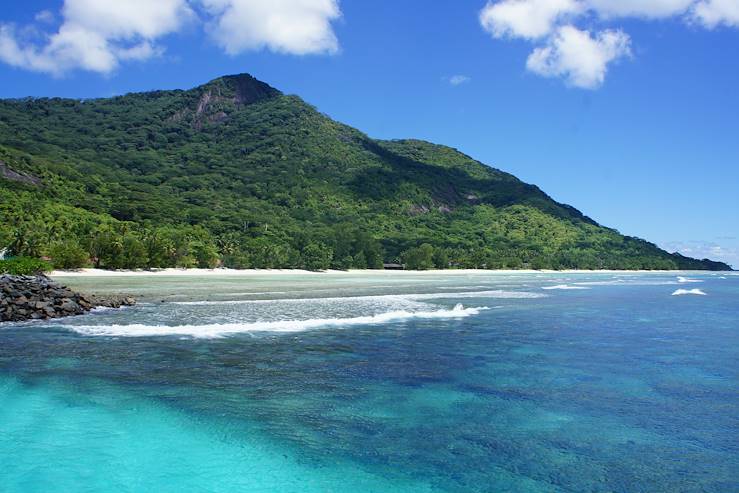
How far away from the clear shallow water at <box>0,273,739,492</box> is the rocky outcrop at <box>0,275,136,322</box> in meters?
3.47

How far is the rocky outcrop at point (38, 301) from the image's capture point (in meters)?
29.1

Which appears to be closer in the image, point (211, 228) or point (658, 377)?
point (658, 377)

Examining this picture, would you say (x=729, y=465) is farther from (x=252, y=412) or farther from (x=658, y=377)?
(x=252, y=412)

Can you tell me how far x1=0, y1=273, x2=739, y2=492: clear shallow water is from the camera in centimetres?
927

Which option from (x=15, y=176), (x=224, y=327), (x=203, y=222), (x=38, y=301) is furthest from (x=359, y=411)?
(x=15, y=176)

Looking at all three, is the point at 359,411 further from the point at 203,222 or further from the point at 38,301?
the point at 203,222

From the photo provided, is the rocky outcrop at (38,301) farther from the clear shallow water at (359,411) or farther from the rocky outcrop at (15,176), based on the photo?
the rocky outcrop at (15,176)

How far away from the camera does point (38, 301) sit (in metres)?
30.7

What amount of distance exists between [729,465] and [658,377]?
26.7ft

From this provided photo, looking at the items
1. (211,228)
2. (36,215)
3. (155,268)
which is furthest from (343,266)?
(36,215)

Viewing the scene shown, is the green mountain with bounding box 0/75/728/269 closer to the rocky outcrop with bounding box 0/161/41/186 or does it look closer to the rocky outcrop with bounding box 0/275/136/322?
the rocky outcrop with bounding box 0/161/41/186

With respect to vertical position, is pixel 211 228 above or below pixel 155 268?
above

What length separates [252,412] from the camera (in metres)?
12.6

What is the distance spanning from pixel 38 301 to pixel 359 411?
2590 cm
